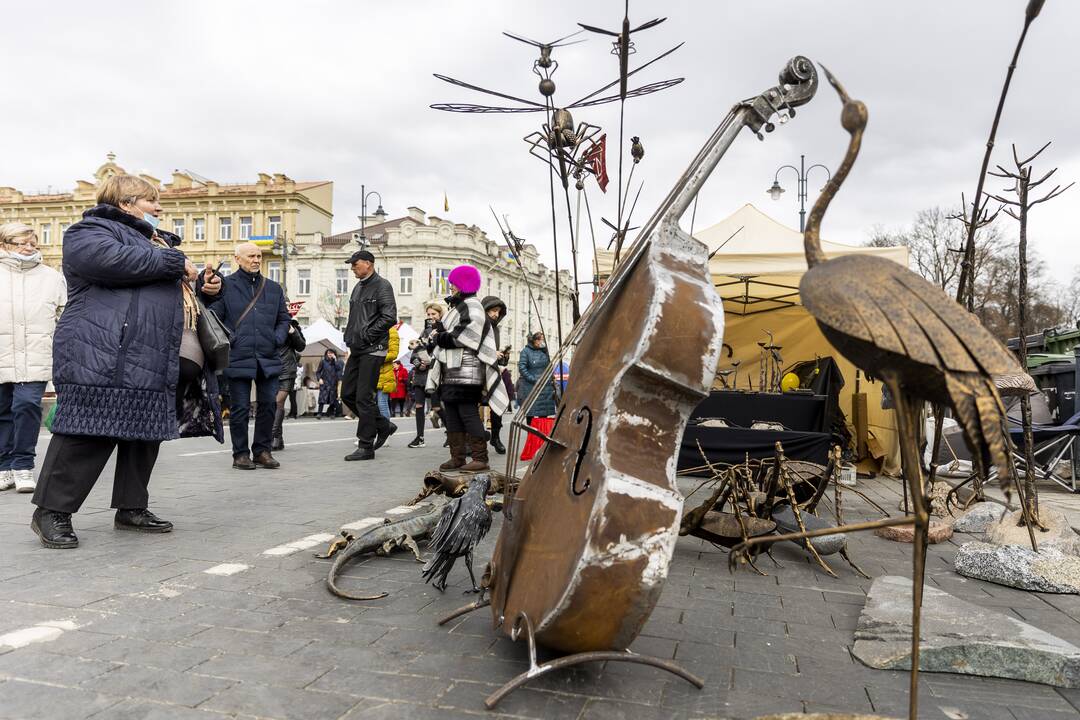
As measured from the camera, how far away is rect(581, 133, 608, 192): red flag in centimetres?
312

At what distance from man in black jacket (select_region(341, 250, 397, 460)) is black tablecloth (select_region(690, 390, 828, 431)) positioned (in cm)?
338

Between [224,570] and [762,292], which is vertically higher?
[762,292]

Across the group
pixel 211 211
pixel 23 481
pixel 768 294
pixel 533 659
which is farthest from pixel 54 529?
pixel 211 211

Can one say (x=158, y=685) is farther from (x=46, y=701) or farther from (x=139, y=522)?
(x=139, y=522)

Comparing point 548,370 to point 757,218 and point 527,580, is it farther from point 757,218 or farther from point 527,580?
point 757,218

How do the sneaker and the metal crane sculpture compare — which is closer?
the metal crane sculpture

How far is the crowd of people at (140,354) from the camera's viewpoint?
12.4 feet

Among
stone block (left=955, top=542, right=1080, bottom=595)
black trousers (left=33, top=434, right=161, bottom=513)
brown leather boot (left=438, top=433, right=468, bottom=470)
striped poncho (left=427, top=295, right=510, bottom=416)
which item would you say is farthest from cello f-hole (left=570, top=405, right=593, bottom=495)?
brown leather boot (left=438, top=433, right=468, bottom=470)

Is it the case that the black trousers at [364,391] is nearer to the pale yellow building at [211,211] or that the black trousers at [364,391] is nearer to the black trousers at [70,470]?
the black trousers at [70,470]

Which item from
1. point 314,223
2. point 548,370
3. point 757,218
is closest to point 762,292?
point 757,218

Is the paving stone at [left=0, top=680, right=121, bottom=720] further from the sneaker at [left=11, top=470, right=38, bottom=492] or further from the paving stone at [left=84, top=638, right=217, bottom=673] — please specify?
the sneaker at [left=11, top=470, right=38, bottom=492]

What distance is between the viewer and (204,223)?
52906mm

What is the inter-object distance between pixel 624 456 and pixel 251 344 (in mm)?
6101

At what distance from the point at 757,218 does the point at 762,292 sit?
960 mm
